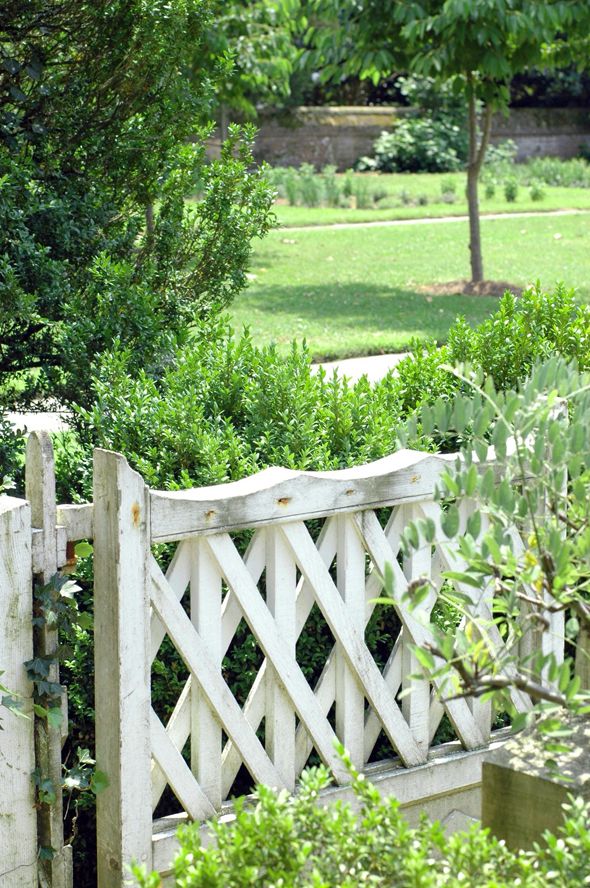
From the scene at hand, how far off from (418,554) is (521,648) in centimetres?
56

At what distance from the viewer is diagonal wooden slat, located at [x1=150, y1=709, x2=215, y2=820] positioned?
9.16ft

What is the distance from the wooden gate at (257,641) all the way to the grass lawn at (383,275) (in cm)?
666

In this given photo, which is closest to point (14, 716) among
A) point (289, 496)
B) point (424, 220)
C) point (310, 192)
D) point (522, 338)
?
point (289, 496)

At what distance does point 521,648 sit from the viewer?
3.52 metres

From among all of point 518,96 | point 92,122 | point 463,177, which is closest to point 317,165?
point 463,177

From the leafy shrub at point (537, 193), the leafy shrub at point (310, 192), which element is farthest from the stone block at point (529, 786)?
the leafy shrub at point (537, 193)

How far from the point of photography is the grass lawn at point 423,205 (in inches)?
833

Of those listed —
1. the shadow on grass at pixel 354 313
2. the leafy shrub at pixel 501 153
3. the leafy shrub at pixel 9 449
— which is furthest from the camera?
the leafy shrub at pixel 501 153

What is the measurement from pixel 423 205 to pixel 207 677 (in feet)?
70.1

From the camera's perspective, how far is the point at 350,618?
10.0 feet

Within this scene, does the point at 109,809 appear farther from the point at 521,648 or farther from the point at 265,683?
the point at 521,648

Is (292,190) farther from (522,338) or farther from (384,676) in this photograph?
(384,676)

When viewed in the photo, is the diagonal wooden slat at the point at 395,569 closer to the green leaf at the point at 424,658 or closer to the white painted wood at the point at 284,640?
the white painted wood at the point at 284,640

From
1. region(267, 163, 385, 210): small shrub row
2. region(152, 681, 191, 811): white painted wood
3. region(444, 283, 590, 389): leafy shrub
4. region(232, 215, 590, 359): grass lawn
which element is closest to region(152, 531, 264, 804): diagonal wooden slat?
region(152, 681, 191, 811): white painted wood
